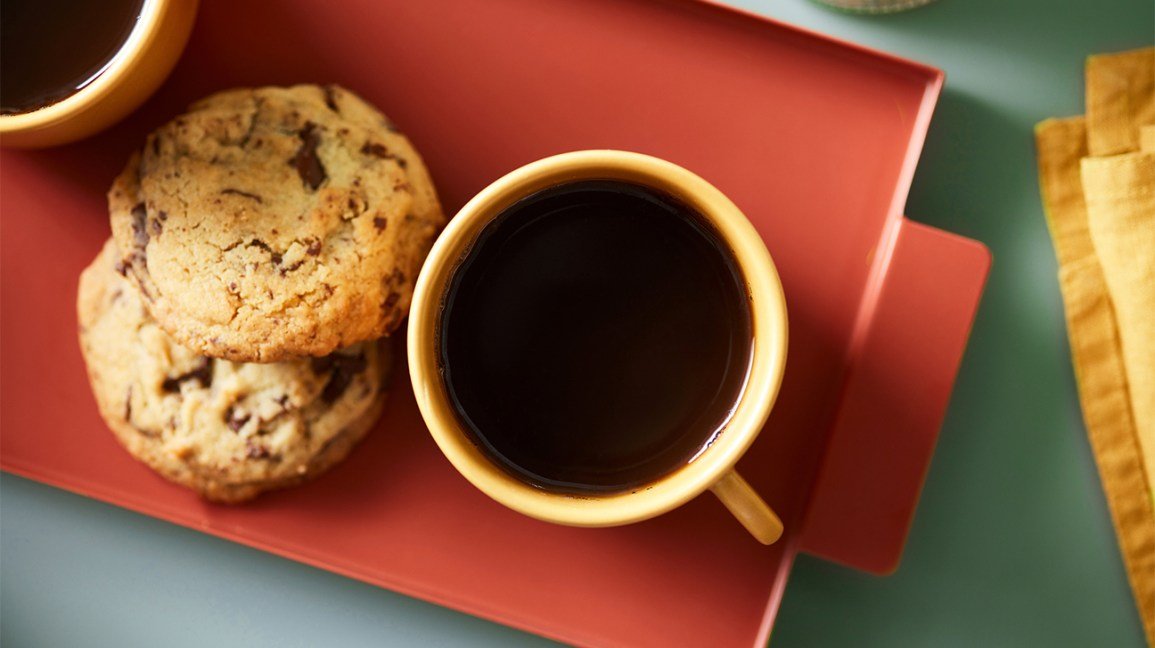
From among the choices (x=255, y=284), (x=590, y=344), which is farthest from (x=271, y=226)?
(x=590, y=344)

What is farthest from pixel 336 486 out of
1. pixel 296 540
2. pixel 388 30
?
pixel 388 30

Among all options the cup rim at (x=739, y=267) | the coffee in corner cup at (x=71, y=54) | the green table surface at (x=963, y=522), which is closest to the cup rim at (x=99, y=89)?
the coffee in corner cup at (x=71, y=54)

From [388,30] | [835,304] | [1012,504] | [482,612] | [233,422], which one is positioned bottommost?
[482,612]

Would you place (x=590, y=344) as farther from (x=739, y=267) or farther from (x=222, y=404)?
(x=222, y=404)

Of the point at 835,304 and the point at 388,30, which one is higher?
the point at 388,30

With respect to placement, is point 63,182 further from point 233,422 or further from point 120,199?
point 233,422

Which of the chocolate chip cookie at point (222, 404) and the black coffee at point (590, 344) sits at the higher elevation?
the black coffee at point (590, 344)

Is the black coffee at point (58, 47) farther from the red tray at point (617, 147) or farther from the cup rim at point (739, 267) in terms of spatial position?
the cup rim at point (739, 267)
